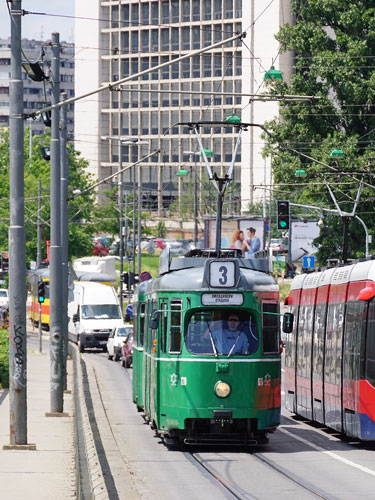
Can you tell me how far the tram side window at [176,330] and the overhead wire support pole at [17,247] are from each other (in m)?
2.22

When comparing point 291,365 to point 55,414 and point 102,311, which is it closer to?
point 55,414

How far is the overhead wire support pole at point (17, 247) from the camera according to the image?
17.8 m

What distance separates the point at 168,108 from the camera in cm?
14938

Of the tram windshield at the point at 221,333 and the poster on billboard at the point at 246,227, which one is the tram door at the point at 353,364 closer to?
the tram windshield at the point at 221,333

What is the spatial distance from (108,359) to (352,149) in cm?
1391

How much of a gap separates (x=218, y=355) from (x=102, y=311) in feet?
133

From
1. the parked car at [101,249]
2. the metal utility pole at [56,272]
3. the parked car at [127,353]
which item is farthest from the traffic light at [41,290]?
the parked car at [101,249]

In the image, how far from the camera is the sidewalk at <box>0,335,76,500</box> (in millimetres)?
14117

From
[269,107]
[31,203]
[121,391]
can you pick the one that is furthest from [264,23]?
[121,391]

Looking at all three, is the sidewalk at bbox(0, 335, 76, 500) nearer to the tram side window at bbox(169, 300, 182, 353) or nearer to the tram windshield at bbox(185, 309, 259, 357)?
the tram side window at bbox(169, 300, 182, 353)

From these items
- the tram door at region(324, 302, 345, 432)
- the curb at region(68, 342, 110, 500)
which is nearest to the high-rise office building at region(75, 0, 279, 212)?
the tram door at region(324, 302, 345, 432)

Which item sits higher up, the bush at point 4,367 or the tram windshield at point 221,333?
the tram windshield at point 221,333

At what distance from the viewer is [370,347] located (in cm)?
1845

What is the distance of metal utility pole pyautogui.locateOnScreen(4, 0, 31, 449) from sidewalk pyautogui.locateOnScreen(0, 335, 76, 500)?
2.62 ft
